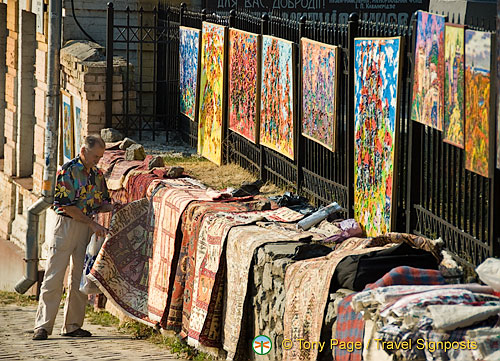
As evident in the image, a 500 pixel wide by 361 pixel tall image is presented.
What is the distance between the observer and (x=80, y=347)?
8750 mm

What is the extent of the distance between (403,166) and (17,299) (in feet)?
23.2

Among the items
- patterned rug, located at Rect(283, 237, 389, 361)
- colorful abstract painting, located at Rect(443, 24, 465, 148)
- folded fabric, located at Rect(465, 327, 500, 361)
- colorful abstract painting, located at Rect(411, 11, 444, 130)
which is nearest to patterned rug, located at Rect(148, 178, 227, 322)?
patterned rug, located at Rect(283, 237, 389, 361)

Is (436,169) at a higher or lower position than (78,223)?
higher

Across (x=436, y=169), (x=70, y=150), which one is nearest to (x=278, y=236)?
(x=436, y=169)

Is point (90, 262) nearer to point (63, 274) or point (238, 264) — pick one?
point (63, 274)

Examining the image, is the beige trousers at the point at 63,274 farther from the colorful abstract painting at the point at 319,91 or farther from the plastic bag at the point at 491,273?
the plastic bag at the point at 491,273

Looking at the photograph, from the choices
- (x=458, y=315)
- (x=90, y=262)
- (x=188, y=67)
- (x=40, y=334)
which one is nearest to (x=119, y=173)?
(x=90, y=262)

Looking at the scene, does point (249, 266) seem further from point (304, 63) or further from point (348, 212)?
point (304, 63)

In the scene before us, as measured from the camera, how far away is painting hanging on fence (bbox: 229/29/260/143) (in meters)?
10.1

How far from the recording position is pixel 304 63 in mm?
8805

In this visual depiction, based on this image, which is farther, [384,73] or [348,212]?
[348,212]

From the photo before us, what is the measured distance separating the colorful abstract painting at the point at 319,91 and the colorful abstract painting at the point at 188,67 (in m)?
3.56

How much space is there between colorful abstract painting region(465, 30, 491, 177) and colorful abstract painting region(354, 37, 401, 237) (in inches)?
40.7

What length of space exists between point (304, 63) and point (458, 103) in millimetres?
2826
